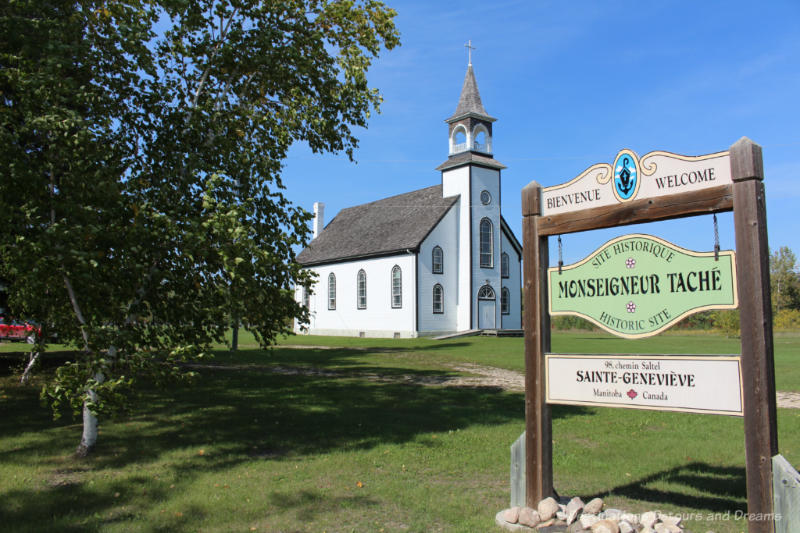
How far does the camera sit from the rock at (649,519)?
16.6ft

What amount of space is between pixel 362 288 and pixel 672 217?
39992 millimetres

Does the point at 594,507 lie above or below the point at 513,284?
below

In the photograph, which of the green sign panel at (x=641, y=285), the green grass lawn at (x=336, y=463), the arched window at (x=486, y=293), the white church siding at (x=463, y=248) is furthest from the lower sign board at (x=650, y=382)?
the arched window at (x=486, y=293)

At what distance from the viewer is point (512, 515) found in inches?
222

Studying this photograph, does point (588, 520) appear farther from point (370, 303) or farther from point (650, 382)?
point (370, 303)

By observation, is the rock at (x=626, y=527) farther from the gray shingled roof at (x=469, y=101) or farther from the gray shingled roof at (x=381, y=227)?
the gray shingled roof at (x=469, y=101)

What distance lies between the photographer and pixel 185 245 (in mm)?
7348

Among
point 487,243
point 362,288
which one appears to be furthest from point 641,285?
point 362,288

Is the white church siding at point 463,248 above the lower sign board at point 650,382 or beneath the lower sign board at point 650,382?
above

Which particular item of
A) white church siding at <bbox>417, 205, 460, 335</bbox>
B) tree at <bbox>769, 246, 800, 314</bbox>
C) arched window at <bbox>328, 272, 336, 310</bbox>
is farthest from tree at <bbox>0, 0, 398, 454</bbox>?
tree at <bbox>769, 246, 800, 314</bbox>

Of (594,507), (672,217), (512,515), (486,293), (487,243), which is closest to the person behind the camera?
(672,217)

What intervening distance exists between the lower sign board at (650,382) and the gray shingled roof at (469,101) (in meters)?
37.5

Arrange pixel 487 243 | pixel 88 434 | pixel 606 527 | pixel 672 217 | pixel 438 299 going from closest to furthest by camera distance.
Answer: pixel 606 527, pixel 672 217, pixel 88 434, pixel 438 299, pixel 487 243

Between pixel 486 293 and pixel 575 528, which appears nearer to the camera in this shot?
pixel 575 528
